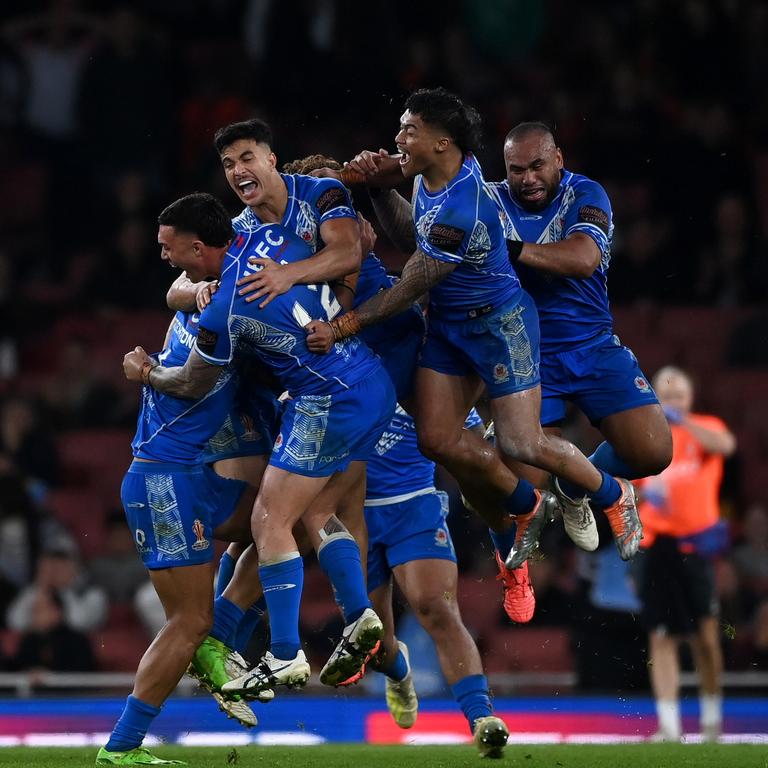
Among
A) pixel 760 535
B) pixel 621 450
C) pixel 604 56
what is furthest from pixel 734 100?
pixel 621 450

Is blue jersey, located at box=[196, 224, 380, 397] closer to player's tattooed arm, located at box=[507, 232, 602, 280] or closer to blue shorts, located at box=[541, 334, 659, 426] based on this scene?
player's tattooed arm, located at box=[507, 232, 602, 280]

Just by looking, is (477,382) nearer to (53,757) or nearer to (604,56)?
(53,757)

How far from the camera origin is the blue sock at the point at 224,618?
332 inches

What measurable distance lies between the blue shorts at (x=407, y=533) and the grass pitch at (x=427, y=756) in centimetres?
106

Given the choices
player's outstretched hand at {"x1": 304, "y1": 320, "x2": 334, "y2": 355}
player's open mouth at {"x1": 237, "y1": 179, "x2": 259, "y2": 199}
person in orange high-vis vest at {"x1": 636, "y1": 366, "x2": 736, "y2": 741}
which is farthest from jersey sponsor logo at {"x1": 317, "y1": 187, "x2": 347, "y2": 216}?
person in orange high-vis vest at {"x1": 636, "y1": 366, "x2": 736, "y2": 741}

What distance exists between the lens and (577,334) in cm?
860

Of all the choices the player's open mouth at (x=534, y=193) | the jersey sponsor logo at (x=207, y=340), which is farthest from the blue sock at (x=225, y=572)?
the player's open mouth at (x=534, y=193)

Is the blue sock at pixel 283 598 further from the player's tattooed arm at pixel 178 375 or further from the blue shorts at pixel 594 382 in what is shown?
the blue shorts at pixel 594 382

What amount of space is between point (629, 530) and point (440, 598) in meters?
1.08

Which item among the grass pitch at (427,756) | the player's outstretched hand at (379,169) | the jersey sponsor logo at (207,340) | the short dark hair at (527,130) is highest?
the short dark hair at (527,130)

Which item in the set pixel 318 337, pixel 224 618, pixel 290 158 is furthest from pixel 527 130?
pixel 290 158

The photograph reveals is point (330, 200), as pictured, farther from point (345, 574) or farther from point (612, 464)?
point (612, 464)

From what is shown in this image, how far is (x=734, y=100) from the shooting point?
589 inches

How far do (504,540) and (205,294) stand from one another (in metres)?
2.31
